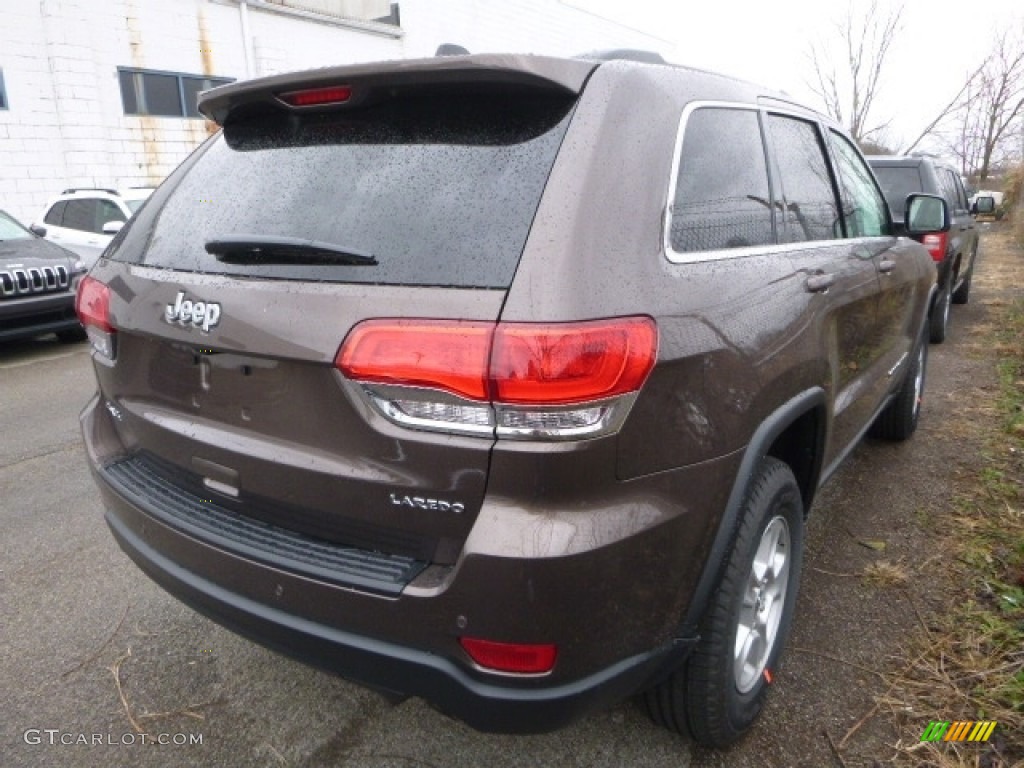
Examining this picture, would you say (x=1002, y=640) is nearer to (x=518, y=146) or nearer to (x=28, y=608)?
(x=518, y=146)

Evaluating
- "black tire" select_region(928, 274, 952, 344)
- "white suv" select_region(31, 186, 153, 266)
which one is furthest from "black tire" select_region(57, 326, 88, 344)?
"black tire" select_region(928, 274, 952, 344)

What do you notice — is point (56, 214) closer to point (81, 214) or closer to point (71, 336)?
point (81, 214)

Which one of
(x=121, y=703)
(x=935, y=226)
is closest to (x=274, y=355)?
(x=121, y=703)

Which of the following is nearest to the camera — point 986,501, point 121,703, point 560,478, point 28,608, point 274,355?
point 560,478

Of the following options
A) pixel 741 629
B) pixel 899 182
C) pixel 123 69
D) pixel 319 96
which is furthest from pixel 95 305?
pixel 123 69

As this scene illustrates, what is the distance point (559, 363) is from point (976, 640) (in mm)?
1997

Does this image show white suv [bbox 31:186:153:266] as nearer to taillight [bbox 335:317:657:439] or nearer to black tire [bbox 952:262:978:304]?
taillight [bbox 335:317:657:439]

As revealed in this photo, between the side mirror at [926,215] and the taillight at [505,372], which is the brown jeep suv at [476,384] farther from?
the side mirror at [926,215]

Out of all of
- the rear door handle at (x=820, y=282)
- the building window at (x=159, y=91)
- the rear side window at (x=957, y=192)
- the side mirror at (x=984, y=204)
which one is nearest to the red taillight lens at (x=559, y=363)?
the rear door handle at (x=820, y=282)

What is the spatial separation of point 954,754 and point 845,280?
148cm

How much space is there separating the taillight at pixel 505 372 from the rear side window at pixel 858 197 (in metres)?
1.94

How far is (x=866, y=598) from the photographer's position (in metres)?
2.77

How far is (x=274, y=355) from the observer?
63.1 inches

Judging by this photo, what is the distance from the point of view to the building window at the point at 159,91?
48.7ft
